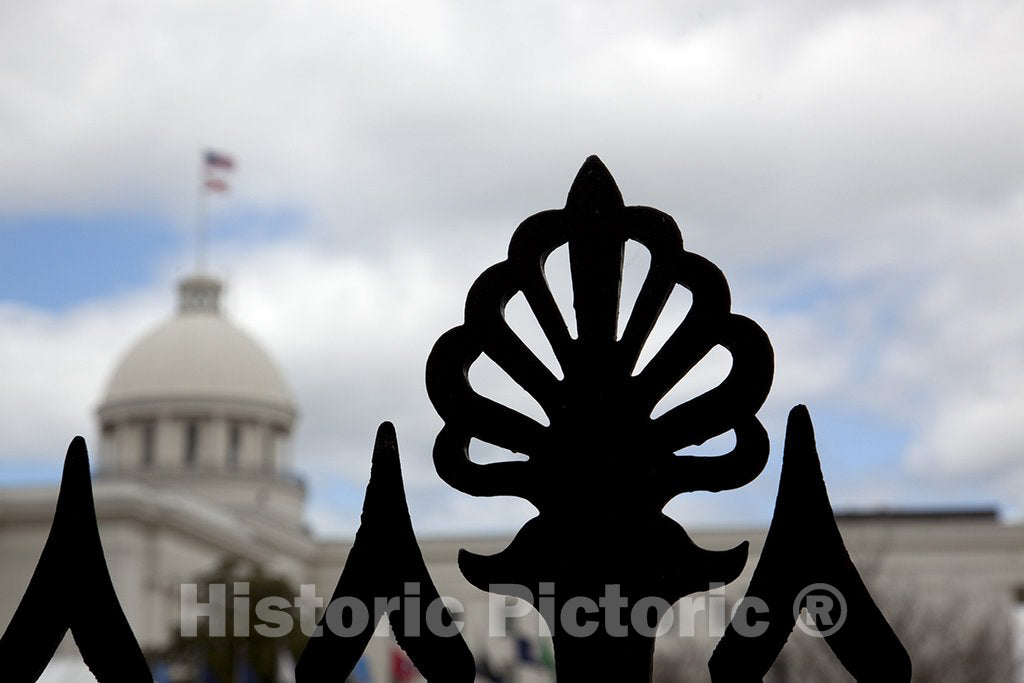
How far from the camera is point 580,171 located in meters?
3.00

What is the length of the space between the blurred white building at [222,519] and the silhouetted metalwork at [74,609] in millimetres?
41236

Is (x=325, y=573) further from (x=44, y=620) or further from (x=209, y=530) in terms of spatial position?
(x=44, y=620)

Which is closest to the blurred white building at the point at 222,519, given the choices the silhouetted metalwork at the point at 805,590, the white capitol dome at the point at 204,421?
the white capitol dome at the point at 204,421

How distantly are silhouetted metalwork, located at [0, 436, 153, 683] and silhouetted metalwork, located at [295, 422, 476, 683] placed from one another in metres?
0.30

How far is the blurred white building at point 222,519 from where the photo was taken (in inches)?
2221

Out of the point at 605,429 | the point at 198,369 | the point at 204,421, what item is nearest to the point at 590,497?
the point at 605,429

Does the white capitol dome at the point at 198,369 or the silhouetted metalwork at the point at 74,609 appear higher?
the white capitol dome at the point at 198,369

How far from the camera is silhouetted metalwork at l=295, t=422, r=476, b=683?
9.34ft

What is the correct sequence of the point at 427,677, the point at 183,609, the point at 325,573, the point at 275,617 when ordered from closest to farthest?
the point at 427,677
the point at 275,617
the point at 183,609
the point at 325,573

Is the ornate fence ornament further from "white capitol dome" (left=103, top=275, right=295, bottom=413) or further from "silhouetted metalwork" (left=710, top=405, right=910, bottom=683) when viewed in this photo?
"white capitol dome" (left=103, top=275, right=295, bottom=413)

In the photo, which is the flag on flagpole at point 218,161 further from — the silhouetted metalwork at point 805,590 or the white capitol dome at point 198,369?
the silhouetted metalwork at point 805,590

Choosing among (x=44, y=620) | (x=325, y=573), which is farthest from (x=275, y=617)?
(x=44, y=620)

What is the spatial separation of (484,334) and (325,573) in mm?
68333

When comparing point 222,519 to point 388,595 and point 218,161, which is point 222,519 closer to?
point 218,161
